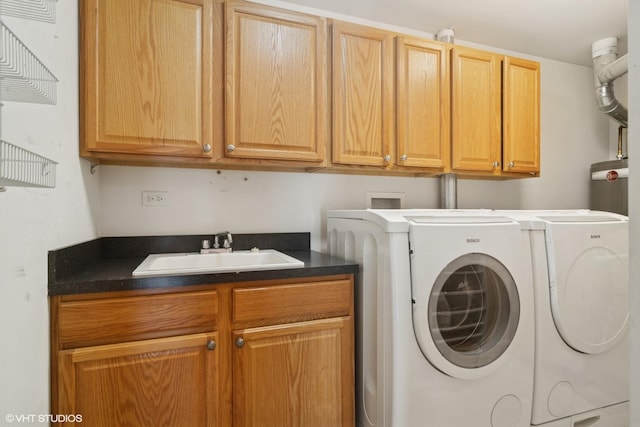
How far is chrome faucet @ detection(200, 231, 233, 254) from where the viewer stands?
1.80 metres

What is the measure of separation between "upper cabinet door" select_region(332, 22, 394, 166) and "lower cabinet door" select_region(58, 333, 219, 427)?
3.85 feet

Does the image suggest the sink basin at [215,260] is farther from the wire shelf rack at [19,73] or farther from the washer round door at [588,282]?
the washer round door at [588,282]

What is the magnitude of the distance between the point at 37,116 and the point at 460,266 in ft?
5.38

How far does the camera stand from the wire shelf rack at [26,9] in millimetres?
658

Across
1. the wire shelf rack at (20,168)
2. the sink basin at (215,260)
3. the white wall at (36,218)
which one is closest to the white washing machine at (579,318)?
the sink basin at (215,260)

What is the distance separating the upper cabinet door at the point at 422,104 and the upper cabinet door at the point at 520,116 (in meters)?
0.46

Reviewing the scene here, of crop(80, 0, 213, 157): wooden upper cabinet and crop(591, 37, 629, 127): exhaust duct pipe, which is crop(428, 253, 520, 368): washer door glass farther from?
crop(591, 37, 629, 127): exhaust duct pipe

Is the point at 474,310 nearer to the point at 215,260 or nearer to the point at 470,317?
the point at 470,317

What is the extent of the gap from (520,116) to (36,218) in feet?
8.59

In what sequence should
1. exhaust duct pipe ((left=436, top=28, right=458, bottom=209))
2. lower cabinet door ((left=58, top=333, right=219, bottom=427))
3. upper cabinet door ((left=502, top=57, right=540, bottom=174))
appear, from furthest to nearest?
exhaust duct pipe ((left=436, top=28, right=458, bottom=209)) < upper cabinet door ((left=502, top=57, right=540, bottom=174)) < lower cabinet door ((left=58, top=333, right=219, bottom=427))

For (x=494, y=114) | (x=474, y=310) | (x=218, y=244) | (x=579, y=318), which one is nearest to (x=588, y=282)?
(x=579, y=318)

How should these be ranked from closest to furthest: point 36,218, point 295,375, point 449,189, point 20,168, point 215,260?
1. point 20,168
2. point 36,218
3. point 295,375
4. point 215,260
5. point 449,189

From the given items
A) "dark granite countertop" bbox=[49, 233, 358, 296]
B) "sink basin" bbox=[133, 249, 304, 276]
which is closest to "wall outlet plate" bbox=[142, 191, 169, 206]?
A: "dark granite countertop" bbox=[49, 233, 358, 296]

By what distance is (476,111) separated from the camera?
2109mm
